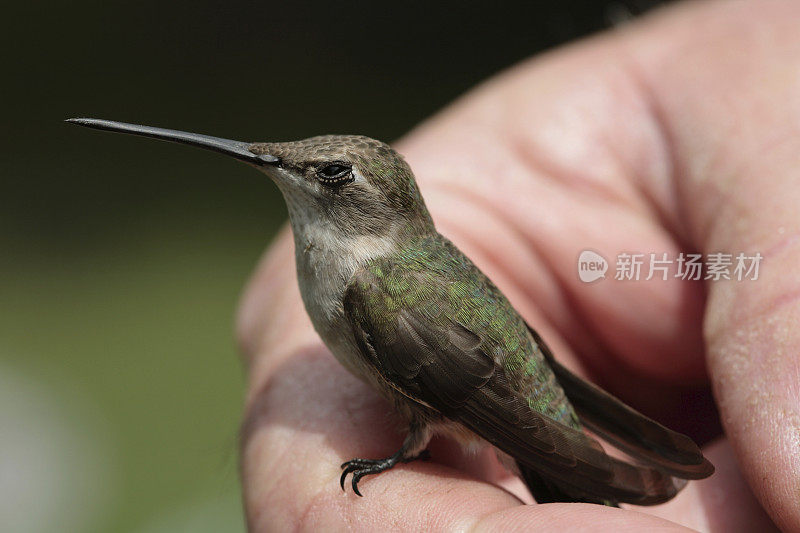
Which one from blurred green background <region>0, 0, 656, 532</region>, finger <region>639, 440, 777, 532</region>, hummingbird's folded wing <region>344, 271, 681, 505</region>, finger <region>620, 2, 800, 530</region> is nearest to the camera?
finger <region>620, 2, 800, 530</region>

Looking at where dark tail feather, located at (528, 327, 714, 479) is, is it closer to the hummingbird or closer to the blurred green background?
the hummingbird

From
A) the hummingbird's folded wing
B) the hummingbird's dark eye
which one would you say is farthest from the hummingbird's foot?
the hummingbird's dark eye

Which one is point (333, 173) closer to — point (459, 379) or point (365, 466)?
point (459, 379)

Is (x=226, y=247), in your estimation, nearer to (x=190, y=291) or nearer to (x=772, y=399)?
(x=190, y=291)

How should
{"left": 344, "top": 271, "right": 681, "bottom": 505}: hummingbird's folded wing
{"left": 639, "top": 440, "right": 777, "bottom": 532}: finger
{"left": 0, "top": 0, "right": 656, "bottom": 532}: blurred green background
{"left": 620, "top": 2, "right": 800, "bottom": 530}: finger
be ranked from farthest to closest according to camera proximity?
{"left": 0, "top": 0, "right": 656, "bottom": 532}: blurred green background, {"left": 639, "top": 440, "right": 777, "bottom": 532}: finger, {"left": 344, "top": 271, "right": 681, "bottom": 505}: hummingbird's folded wing, {"left": 620, "top": 2, "right": 800, "bottom": 530}: finger

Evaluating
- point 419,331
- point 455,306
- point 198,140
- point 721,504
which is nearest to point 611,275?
point 721,504

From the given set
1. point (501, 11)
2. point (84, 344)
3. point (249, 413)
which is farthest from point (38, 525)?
point (501, 11)
